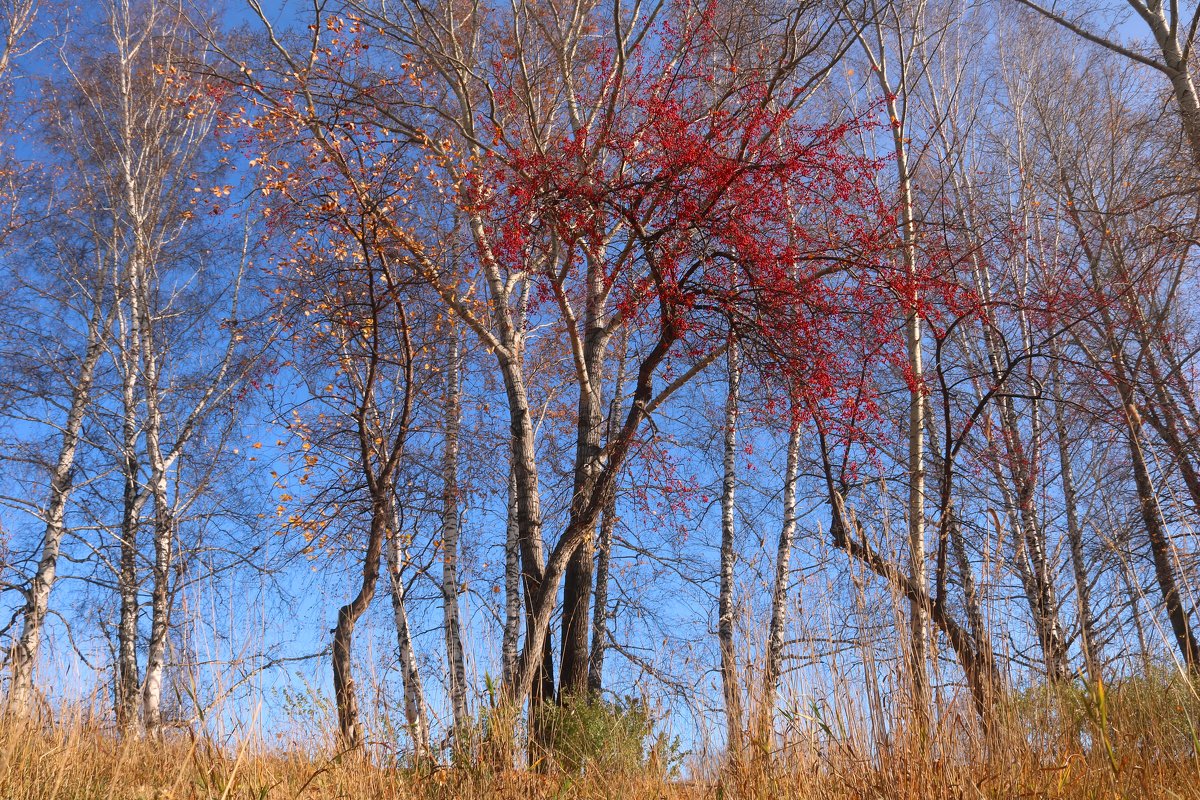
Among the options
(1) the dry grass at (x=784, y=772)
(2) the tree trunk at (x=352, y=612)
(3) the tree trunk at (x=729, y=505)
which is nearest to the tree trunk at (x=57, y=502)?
(2) the tree trunk at (x=352, y=612)

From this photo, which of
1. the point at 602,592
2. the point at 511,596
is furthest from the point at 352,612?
the point at 602,592

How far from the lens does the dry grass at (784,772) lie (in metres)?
2.62

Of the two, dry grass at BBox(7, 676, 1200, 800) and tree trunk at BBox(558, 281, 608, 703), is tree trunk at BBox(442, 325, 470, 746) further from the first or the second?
dry grass at BBox(7, 676, 1200, 800)

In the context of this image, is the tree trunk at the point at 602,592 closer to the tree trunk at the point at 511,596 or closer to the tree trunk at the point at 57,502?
the tree trunk at the point at 511,596

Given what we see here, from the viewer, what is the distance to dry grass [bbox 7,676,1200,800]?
2.62 metres

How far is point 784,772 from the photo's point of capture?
10.3 feet

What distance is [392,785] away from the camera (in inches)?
129

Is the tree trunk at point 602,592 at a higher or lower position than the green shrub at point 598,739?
higher

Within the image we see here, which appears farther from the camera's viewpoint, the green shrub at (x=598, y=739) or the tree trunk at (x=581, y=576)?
the tree trunk at (x=581, y=576)

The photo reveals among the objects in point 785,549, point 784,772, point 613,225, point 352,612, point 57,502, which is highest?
point 613,225

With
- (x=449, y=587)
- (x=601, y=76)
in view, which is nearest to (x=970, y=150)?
(x=601, y=76)

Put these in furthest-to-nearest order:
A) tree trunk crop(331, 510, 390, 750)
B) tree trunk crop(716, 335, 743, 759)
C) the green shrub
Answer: tree trunk crop(716, 335, 743, 759) < tree trunk crop(331, 510, 390, 750) < the green shrub

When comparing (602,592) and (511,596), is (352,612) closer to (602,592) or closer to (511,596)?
(511,596)

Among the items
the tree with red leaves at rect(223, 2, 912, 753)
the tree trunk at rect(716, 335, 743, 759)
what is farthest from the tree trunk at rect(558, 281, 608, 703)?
the tree trunk at rect(716, 335, 743, 759)
